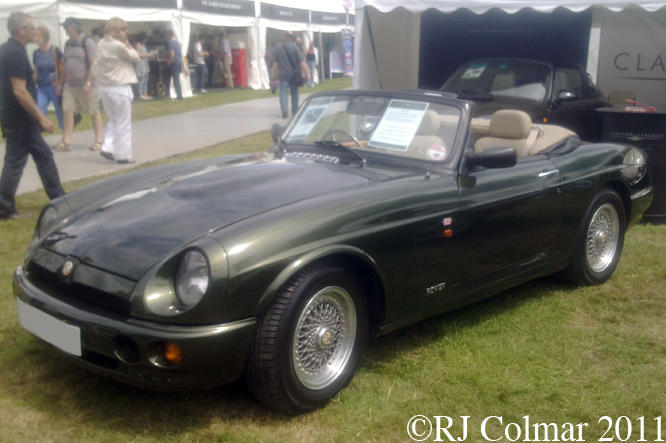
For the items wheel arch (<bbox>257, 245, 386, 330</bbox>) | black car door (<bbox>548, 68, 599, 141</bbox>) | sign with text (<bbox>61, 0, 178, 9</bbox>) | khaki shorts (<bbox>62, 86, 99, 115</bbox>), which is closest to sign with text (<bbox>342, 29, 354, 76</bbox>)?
sign with text (<bbox>61, 0, 178, 9</bbox>)

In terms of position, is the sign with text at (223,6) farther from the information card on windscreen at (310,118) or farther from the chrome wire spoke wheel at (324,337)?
the chrome wire spoke wheel at (324,337)

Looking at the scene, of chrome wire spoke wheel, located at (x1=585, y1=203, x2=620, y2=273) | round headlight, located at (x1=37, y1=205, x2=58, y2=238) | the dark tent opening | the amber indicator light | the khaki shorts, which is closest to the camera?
the amber indicator light

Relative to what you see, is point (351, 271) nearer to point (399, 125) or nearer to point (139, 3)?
point (399, 125)

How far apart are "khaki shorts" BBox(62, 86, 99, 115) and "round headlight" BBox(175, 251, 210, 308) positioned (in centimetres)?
753

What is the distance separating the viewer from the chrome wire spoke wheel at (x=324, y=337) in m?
2.88

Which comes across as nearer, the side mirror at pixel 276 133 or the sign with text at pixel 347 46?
the side mirror at pixel 276 133

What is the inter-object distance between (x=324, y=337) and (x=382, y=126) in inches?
59.9

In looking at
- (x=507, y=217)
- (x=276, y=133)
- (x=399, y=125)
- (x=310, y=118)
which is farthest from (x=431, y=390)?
(x=276, y=133)

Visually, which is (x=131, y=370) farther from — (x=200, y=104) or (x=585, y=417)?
(x=200, y=104)

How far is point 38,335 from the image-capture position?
9.48ft

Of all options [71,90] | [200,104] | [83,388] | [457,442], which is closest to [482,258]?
[457,442]

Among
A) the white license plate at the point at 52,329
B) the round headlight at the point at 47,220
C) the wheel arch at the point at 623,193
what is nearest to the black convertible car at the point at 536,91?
the wheel arch at the point at 623,193

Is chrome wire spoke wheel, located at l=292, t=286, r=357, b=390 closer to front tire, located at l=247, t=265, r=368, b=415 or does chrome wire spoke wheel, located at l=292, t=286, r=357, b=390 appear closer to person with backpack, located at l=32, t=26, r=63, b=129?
front tire, located at l=247, t=265, r=368, b=415

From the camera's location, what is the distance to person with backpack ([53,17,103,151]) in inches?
366
